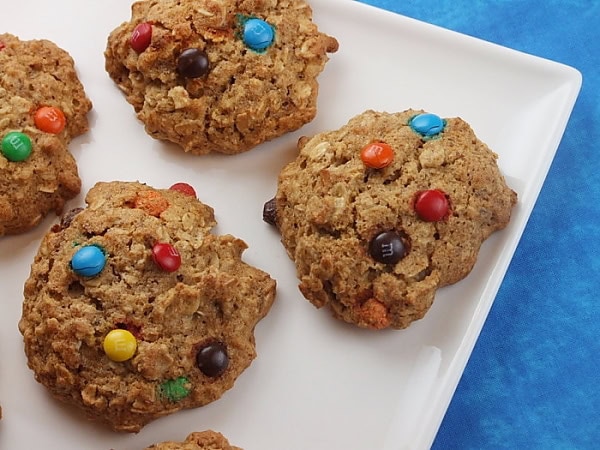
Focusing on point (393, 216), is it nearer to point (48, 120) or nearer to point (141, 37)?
point (141, 37)

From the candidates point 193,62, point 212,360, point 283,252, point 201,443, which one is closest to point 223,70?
point 193,62

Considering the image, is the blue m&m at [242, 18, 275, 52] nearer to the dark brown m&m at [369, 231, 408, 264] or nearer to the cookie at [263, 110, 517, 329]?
the cookie at [263, 110, 517, 329]

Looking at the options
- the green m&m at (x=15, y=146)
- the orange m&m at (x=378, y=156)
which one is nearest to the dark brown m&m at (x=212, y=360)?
the orange m&m at (x=378, y=156)

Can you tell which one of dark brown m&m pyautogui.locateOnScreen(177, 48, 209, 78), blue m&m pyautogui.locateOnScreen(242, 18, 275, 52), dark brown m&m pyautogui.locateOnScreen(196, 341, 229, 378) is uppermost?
blue m&m pyautogui.locateOnScreen(242, 18, 275, 52)

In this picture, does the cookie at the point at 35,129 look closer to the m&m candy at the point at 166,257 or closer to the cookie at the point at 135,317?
the cookie at the point at 135,317

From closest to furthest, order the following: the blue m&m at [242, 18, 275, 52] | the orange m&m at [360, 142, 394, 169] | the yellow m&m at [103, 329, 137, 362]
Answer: the yellow m&m at [103, 329, 137, 362]
the orange m&m at [360, 142, 394, 169]
the blue m&m at [242, 18, 275, 52]

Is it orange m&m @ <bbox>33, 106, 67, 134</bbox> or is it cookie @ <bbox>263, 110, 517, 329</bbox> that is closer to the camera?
cookie @ <bbox>263, 110, 517, 329</bbox>

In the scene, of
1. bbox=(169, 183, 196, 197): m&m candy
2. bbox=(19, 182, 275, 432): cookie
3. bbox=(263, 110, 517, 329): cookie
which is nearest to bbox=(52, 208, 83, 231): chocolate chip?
bbox=(19, 182, 275, 432): cookie
